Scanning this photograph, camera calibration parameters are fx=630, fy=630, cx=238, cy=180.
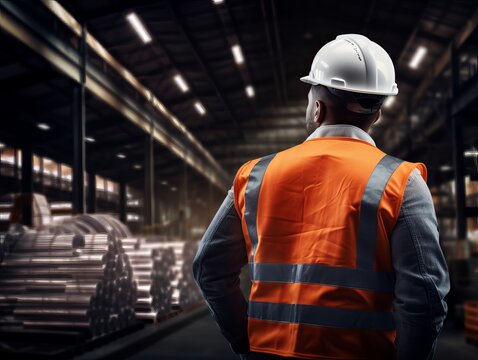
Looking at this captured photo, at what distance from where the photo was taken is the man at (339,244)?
173 cm

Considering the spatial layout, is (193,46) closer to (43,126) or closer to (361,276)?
(43,126)

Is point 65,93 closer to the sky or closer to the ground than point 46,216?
closer to the sky

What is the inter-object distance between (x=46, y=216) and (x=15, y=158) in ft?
30.8

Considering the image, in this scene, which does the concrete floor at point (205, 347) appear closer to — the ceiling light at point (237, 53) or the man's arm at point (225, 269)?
the man's arm at point (225, 269)

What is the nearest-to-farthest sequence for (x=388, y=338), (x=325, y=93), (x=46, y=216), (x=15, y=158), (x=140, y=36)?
1. (x=388, y=338)
2. (x=325, y=93)
3. (x=46, y=216)
4. (x=140, y=36)
5. (x=15, y=158)

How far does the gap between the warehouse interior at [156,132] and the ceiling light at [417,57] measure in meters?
0.05

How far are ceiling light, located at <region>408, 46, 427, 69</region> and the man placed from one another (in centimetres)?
1903

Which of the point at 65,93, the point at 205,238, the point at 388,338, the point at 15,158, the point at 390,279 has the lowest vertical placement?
the point at 388,338

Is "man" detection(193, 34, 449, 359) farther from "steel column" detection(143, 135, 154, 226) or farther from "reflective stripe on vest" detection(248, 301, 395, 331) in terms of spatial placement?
"steel column" detection(143, 135, 154, 226)

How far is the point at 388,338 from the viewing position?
1.76 m

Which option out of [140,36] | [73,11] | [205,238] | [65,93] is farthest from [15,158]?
[205,238]

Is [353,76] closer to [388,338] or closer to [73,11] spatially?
[388,338]

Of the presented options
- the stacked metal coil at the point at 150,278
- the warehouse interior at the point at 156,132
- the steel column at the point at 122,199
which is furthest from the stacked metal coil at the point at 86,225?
the steel column at the point at 122,199

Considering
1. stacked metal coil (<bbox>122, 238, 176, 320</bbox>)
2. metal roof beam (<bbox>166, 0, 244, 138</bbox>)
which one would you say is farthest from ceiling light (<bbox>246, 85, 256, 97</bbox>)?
stacked metal coil (<bbox>122, 238, 176, 320</bbox>)
